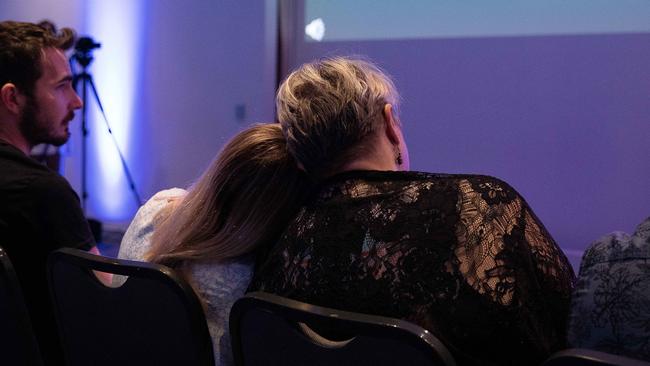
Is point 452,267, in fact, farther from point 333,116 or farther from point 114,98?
point 114,98

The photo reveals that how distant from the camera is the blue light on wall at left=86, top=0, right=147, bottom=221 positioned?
5688 millimetres

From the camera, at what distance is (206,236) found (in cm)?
134

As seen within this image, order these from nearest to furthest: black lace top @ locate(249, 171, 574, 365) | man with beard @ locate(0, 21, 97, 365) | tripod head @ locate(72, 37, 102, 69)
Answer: black lace top @ locate(249, 171, 574, 365) → man with beard @ locate(0, 21, 97, 365) → tripod head @ locate(72, 37, 102, 69)

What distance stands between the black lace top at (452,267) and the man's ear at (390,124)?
16cm

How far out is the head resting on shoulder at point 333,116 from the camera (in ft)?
4.09

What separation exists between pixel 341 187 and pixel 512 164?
3361 millimetres

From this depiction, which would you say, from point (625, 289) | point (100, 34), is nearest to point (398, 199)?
point (625, 289)

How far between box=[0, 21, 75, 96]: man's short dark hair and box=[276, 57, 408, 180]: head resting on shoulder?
0.92 m

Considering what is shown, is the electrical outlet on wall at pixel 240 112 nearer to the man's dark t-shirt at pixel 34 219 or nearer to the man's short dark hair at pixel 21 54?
the man's short dark hair at pixel 21 54

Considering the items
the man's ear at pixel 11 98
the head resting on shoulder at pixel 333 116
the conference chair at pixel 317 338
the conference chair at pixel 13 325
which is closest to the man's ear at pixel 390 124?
the head resting on shoulder at pixel 333 116

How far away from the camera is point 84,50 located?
5.27 meters

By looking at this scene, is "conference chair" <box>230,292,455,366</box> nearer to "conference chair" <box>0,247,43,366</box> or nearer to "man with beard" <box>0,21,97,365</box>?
"conference chair" <box>0,247,43,366</box>

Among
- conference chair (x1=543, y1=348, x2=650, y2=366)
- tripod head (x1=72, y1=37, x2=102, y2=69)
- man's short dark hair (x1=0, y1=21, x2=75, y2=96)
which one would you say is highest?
tripod head (x1=72, y1=37, x2=102, y2=69)

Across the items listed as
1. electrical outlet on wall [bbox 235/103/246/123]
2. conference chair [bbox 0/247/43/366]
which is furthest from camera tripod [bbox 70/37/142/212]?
conference chair [bbox 0/247/43/366]
